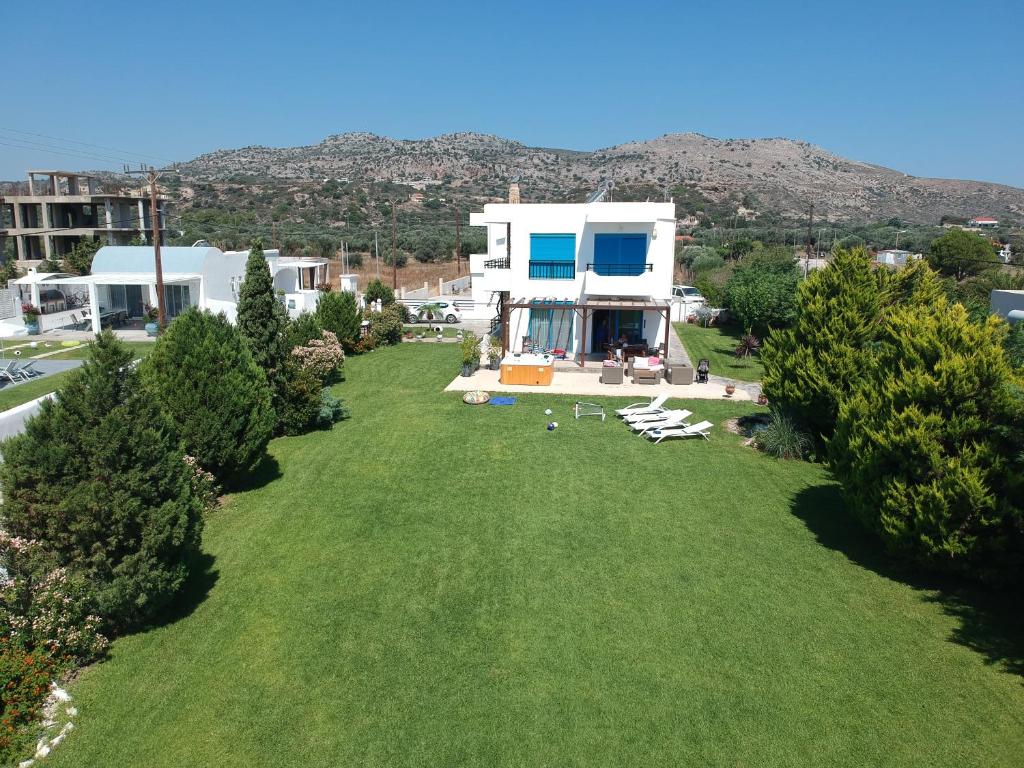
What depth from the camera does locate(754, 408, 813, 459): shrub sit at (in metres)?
16.2

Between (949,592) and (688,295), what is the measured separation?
104 feet

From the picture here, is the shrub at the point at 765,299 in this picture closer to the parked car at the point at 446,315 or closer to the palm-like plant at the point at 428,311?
the parked car at the point at 446,315

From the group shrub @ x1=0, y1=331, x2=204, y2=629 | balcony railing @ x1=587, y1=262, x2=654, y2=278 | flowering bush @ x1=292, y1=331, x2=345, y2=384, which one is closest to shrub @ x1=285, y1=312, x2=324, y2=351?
flowering bush @ x1=292, y1=331, x2=345, y2=384

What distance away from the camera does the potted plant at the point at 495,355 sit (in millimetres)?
25719

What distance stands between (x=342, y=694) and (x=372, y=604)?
6.41ft

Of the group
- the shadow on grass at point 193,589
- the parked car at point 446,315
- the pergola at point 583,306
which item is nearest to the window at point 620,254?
the pergola at point 583,306

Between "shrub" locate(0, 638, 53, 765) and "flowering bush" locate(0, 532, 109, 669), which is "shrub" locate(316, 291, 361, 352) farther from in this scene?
"shrub" locate(0, 638, 53, 765)

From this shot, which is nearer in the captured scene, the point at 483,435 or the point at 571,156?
the point at 483,435

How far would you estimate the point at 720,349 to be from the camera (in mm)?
30141

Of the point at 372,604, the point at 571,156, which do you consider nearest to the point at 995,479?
the point at 372,604

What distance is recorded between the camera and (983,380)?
9648mm

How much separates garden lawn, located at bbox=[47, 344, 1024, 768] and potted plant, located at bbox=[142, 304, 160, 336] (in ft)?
70.3

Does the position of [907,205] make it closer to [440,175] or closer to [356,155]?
[440,175]

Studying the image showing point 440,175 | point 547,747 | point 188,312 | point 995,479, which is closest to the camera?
point 547,747
